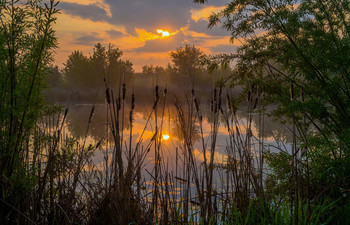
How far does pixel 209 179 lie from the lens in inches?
84.7

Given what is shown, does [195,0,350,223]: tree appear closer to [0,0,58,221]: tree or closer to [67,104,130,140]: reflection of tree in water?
[0,0,58,221]: tree

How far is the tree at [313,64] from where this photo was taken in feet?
10.8

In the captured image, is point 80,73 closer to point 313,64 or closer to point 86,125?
point 86,125

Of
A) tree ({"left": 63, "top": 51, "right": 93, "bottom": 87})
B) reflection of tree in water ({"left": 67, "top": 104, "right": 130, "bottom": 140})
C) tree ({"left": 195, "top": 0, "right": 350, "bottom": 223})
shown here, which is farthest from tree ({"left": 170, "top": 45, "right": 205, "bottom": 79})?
tree ({"left": 63, "top": 51, "right": 93, "bottom": 87})

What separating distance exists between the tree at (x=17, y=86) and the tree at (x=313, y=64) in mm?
1923

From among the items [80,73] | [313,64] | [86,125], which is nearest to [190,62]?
[313,64]

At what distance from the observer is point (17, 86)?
94.1 inches

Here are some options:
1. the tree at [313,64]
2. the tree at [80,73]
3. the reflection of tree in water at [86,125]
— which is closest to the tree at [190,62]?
the tree at [313,64]

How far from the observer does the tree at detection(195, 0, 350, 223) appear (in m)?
3.28

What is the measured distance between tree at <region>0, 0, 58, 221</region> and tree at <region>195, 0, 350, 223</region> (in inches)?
75.7

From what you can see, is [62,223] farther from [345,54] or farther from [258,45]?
[258,45]

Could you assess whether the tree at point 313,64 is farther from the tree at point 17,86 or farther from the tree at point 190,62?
the tree at point 17,86

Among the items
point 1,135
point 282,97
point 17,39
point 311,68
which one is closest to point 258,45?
point 282,97

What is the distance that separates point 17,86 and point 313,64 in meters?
3.29
